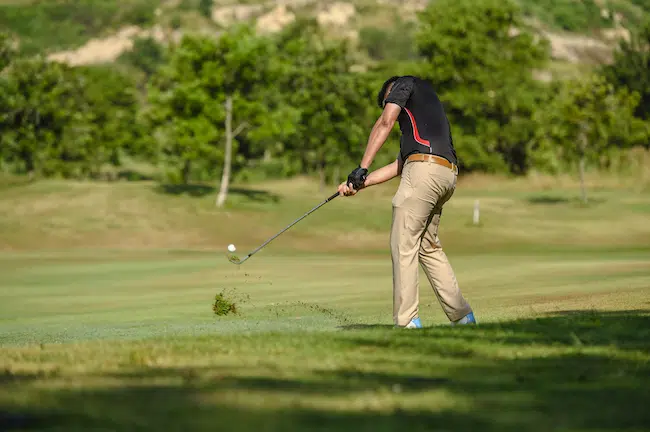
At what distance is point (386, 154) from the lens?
88.9m

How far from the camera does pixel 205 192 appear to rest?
54.7 metres

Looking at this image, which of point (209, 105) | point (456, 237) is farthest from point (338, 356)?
point (209, 105)

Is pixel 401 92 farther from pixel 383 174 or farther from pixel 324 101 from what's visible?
pixel 324 101

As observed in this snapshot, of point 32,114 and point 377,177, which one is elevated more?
point 32,114

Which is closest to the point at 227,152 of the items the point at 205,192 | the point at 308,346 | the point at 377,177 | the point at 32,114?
the point at 205,192

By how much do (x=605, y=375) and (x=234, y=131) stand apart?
46.3 meters

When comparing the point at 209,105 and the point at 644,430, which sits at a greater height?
the point at 209,105

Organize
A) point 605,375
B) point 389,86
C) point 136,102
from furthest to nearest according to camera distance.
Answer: point 136,102 < point 389,86 < point 605,375

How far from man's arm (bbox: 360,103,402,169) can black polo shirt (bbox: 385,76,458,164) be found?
0.09m

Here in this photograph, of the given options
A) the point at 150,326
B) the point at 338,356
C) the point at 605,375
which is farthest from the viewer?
the point at 150,326

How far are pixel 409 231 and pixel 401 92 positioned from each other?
4.47 ft

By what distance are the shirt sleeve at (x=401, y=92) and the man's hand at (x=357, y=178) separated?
2.68ft

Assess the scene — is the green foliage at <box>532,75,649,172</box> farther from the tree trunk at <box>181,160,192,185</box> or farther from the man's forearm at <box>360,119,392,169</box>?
the man's forearm at <box>360,119,392,169</box>

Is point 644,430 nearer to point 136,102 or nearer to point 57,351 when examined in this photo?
point 57,351
